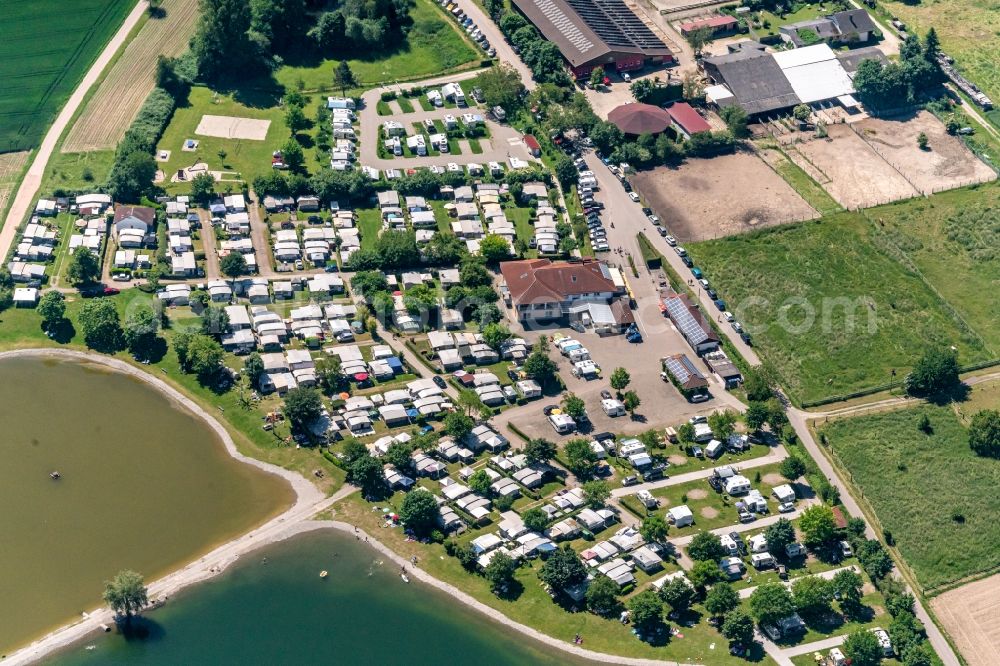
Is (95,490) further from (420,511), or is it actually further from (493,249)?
(493,249)

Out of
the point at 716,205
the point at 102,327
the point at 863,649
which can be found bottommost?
the point at 863,649

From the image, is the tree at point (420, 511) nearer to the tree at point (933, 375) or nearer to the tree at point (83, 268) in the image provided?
the tree at point (83, 268)

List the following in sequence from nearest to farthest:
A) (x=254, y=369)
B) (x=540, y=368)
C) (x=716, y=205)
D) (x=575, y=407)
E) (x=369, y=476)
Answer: (x=369, y=476), (x=575, y=407), (x=254, y=369), (x=540, y=368), (x=716, y=205)

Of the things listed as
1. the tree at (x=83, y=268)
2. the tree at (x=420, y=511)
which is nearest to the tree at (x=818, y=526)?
the tree at (x=420, y=511)

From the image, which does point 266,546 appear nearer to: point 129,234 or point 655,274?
point 129,234

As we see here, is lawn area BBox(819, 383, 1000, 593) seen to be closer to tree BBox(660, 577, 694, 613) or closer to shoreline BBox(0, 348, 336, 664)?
tree BBox(660, 577, 694, 613)

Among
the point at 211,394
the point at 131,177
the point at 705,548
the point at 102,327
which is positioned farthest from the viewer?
the point at 131,177

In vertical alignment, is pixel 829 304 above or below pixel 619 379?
below

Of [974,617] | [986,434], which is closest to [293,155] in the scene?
[986,434]
